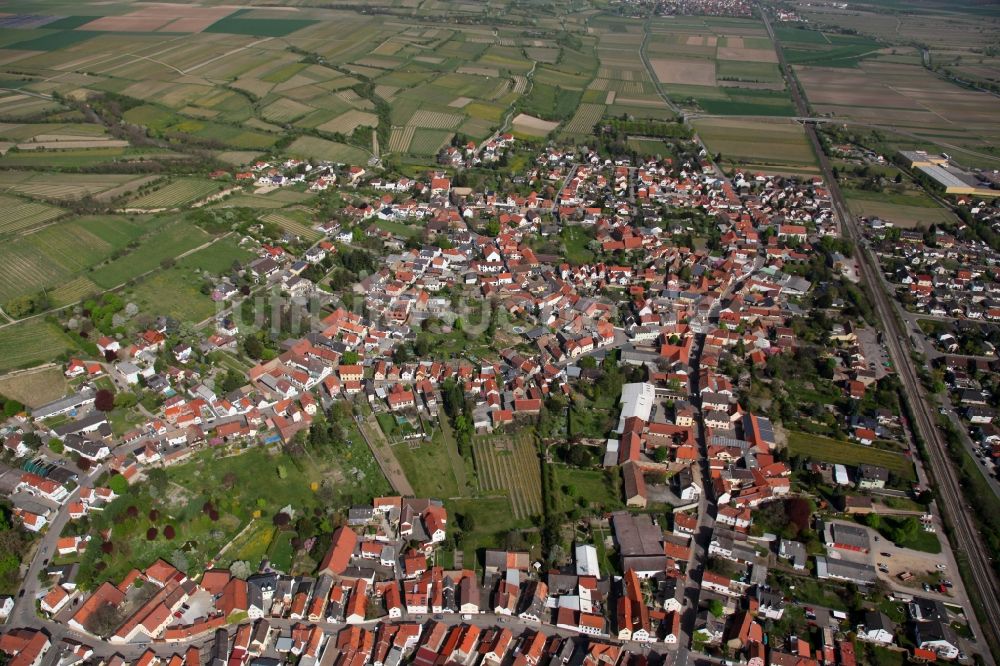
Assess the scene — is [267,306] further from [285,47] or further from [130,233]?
[285,47]

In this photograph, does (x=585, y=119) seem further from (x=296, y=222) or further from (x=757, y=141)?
(x=296, y=222)

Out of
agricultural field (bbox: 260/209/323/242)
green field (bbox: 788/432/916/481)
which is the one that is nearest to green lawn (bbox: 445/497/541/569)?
green field (bbox: 788/432/916/481)

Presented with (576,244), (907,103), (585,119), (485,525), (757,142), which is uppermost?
(907,103)

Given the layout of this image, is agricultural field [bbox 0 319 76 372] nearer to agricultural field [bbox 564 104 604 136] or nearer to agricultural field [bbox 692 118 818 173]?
agricultural field [bbox 564 104 604 136]

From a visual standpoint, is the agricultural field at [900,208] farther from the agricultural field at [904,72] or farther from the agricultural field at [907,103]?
the agricultural field at [907,103]

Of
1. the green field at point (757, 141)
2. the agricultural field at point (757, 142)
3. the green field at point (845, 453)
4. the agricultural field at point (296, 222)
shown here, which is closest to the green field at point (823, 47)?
the green field at point (757, 141)

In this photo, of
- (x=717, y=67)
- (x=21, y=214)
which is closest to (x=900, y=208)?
(x=717, y=67)
